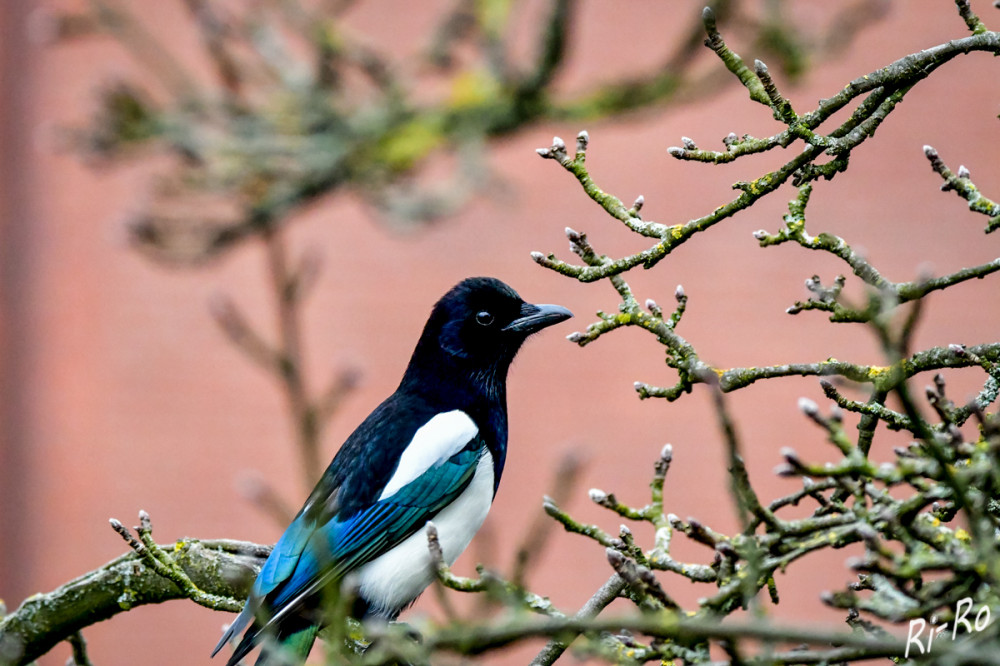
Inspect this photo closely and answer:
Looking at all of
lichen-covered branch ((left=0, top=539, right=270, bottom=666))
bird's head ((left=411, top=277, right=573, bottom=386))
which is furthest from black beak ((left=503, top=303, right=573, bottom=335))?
lichen-covered branch ((left=0, top=539, right=270, bottom=666))

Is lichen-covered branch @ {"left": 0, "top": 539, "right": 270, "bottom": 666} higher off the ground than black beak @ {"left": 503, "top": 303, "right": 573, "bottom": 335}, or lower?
lower

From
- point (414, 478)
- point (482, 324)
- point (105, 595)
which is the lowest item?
point (105, 595)

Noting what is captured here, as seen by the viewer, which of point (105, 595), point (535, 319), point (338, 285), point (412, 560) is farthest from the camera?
point (338, 285)

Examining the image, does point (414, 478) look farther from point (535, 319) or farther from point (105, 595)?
point (105, 595)

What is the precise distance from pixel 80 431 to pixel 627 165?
376 cm

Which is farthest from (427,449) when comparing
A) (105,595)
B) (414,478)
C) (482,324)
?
(105,595)

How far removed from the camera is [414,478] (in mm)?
2602

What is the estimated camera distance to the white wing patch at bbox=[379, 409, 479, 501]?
8.52 ft

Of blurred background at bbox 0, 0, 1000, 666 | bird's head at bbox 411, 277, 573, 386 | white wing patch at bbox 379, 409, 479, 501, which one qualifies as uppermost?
blurred background at bbox 0, 0, 1000, 666

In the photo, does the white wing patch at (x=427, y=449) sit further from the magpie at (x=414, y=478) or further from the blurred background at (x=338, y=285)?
the blurred background at (x=338, y=285)

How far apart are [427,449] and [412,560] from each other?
251mm

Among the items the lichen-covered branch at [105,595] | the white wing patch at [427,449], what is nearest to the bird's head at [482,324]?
the white wing patch at [427,449]

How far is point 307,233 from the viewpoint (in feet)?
23.8

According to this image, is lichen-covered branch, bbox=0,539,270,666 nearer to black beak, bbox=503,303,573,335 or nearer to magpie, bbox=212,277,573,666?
magpie, bbox=212,277,573,666
